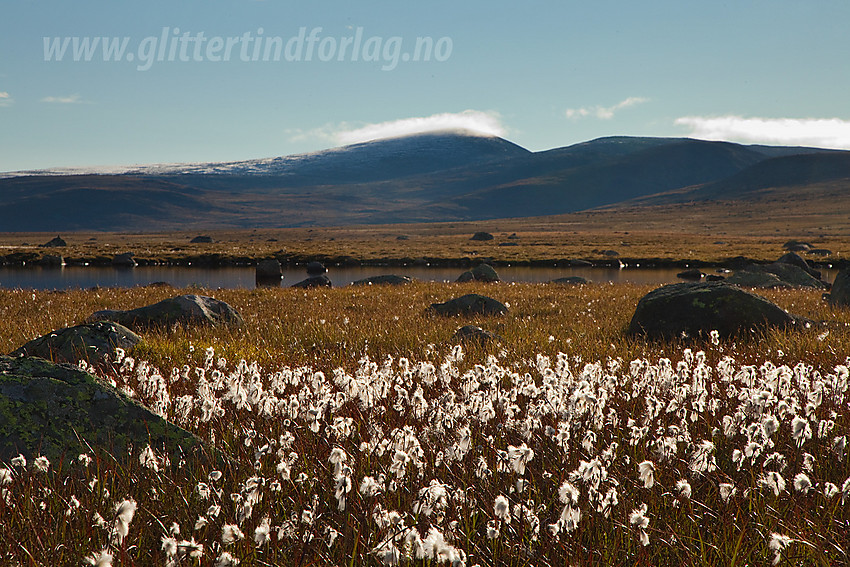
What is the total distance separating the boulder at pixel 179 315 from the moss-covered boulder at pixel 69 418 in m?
8.30

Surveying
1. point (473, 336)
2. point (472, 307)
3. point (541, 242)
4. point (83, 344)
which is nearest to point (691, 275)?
point (472, 307)

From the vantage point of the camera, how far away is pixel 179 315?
1329 centimetres

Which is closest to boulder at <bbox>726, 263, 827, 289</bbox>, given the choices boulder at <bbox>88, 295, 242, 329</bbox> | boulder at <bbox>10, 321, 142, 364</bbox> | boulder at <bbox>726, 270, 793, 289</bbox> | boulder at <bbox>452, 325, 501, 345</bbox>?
boulder at <bbox>726, 270, 793, 289</bbox>

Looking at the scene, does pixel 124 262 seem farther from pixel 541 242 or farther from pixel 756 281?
pixel 541 242

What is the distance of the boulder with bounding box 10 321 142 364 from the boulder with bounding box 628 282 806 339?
8880 millimetres

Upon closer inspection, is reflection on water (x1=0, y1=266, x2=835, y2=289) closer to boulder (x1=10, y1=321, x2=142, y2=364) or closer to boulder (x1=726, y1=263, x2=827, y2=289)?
boulder (x1=726, y1=263, x2=827, y2=289)

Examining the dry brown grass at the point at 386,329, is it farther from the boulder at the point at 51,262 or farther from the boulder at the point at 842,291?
the boulder at the point at 51,262

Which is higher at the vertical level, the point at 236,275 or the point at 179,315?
the point at 179,315

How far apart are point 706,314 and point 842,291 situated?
27.9 ft

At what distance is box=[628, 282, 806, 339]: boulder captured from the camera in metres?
11.4

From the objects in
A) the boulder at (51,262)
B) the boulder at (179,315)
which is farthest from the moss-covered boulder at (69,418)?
the boulder at (51,262)

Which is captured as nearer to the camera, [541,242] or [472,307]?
[472,307]

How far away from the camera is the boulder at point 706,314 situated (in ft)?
37.3

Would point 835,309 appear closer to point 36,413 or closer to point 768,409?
point 768,409
